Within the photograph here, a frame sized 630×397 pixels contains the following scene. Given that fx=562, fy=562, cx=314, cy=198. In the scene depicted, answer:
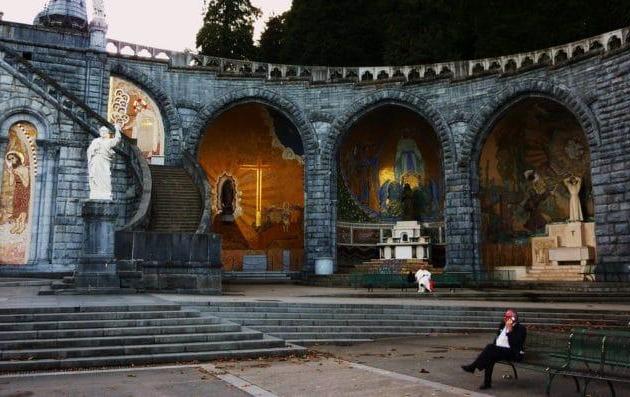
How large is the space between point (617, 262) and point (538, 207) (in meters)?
6.24

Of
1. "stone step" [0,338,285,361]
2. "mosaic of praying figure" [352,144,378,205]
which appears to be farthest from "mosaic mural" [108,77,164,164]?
"stone step" [0,338,285,361]

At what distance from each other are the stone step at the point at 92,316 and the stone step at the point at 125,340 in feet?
2.53

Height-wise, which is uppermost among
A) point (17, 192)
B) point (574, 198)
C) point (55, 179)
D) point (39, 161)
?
point (39, 161)

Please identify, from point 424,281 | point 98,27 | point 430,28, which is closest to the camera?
point 424,281

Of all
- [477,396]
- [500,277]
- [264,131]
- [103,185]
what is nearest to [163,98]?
[264,131]

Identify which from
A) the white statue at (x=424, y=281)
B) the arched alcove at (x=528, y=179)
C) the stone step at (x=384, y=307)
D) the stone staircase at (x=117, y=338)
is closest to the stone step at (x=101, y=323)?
the stone staircase at (x=117, y=338)

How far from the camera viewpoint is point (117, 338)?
898 centimetres

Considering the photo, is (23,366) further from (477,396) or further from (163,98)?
(163,98)

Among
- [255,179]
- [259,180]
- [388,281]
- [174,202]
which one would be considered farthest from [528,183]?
[174,202]

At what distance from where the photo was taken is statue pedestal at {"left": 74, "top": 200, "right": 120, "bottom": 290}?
13906 mm

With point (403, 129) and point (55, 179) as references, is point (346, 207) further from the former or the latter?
point (55, 179)

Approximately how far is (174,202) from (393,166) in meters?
12.8

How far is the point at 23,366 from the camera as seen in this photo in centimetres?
784

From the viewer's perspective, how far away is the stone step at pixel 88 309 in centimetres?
953
